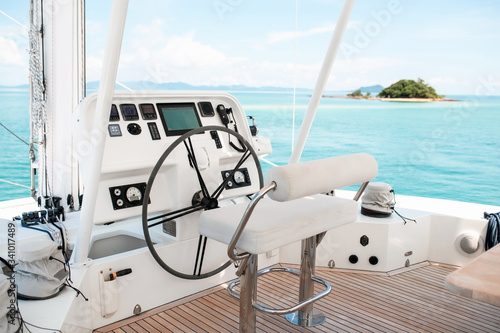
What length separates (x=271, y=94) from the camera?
25.3 meters

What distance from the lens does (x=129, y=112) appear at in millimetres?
2270

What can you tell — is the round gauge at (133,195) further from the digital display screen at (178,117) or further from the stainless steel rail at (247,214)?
the stainless steel rail at (247,214)

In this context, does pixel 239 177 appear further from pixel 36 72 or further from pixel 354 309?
pixel 36 72

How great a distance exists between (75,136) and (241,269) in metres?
0.99

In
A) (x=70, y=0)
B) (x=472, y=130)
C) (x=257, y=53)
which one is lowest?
(x=472, y=130)

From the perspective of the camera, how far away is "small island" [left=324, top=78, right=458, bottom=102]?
75.8ft

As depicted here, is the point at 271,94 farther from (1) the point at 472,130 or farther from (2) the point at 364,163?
(2) the point at 364,163

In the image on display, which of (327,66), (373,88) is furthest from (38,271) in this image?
(373,88)

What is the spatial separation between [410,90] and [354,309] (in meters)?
24.2

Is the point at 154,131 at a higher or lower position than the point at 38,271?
higher

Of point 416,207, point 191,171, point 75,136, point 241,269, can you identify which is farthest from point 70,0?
point 416,207

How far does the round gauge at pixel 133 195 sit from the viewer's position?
218 centimetres

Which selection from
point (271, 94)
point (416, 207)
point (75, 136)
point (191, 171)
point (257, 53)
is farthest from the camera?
point (271, 94)

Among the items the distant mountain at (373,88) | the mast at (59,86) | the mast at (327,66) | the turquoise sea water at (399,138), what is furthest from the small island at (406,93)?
the mast at (59,86)
